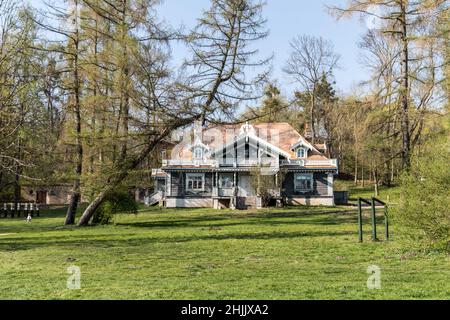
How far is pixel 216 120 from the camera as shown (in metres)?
17.8

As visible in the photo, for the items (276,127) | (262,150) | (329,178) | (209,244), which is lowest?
(209,244)

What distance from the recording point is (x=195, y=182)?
119 feet

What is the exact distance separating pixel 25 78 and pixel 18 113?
1100 millimetres

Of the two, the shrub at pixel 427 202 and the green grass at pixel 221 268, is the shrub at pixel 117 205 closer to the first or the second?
the green grass at pixel 221 268

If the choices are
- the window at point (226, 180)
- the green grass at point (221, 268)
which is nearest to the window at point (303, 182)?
the window at point (226, 180)

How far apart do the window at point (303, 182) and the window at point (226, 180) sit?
526cm

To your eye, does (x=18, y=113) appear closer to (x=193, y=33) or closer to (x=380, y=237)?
(x=193, y=33)

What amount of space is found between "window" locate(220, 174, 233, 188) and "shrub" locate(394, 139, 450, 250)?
26.1 metres

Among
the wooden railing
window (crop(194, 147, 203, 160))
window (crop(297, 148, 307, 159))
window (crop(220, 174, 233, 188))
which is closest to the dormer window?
window (crop(297, 148, 307, 159))

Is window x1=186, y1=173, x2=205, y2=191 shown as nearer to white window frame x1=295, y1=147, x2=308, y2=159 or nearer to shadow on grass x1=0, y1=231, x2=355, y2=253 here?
white window frame x1=295, y1=147, x2=308, y2=159

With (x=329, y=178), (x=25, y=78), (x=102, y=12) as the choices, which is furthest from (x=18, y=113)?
(x=329, y=178)

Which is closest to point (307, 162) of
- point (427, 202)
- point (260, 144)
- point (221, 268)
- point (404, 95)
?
point (260, 144)

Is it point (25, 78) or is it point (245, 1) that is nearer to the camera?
point (25, 78)
